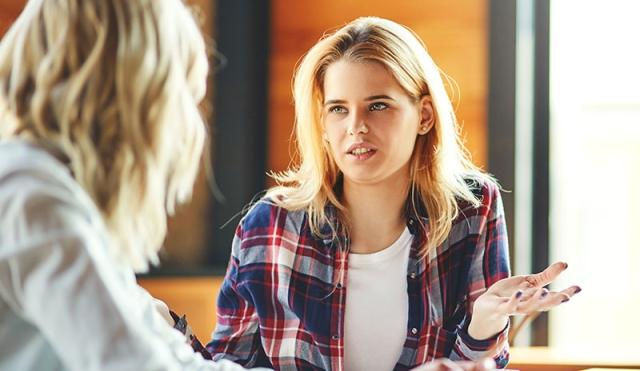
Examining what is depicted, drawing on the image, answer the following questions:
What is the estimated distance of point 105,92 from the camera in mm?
1079

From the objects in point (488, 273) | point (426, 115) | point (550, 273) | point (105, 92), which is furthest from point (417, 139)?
point (105, 92)

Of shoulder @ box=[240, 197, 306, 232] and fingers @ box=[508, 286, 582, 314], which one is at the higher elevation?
shoulder @ box=[240, 197, 306, 232]

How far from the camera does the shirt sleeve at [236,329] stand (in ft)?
6.40

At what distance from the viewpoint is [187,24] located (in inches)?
45.8

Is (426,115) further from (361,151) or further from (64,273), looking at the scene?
(64,273)

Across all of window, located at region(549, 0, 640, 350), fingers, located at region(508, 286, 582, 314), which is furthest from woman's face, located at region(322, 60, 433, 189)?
window, located at region(549, 0, 640, 350)

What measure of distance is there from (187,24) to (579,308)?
289 centimetres

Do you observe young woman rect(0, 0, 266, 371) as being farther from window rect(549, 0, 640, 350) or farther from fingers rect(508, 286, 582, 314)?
window rect(549, 0, 640, 350)

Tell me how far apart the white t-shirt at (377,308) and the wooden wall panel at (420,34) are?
5.52ft

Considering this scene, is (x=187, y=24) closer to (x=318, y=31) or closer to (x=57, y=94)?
(x=57, y=94)

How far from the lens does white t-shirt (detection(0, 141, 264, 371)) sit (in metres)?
0.96

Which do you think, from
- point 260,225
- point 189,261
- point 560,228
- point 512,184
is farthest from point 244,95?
point 260,225

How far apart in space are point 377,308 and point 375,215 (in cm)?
20

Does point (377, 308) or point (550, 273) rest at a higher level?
point (550, 273)
